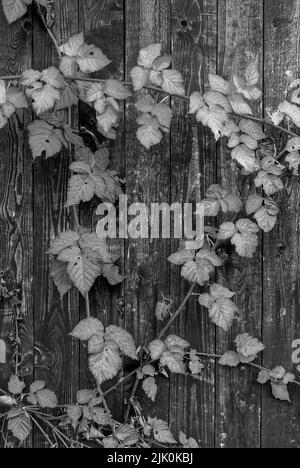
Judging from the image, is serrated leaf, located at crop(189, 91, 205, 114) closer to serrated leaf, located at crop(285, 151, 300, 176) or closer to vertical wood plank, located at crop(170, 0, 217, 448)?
vertical wood plank, located at crop(170, 0, 217, 448)

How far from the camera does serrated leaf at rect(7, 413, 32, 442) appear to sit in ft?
7.46

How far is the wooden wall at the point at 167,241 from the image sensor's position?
230cm

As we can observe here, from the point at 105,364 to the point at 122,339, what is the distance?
0.12 metres

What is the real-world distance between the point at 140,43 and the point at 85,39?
0.22 m

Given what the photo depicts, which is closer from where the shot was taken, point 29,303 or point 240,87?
point 240,87

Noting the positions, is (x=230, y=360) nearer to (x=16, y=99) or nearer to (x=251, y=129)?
(x=251, y=129)

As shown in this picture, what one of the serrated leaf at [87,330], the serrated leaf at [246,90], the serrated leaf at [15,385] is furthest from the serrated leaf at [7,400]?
the serrated leaf at [246,90]

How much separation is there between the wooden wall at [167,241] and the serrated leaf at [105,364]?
27cm

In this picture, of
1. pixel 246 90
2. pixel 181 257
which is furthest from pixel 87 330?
pixel 246 90

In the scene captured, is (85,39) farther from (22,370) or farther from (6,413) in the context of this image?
(6,413)

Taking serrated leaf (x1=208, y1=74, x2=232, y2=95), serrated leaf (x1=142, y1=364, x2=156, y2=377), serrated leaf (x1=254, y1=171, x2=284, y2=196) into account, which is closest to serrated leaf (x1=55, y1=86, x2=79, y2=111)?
serrated leaf (x1=208, y1=74, x2=232, y2=95)

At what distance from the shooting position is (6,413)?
2.32m

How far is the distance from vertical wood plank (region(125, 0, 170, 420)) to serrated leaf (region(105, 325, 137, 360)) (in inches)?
7.7

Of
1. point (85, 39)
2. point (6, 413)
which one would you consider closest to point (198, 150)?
point (85, 39)
